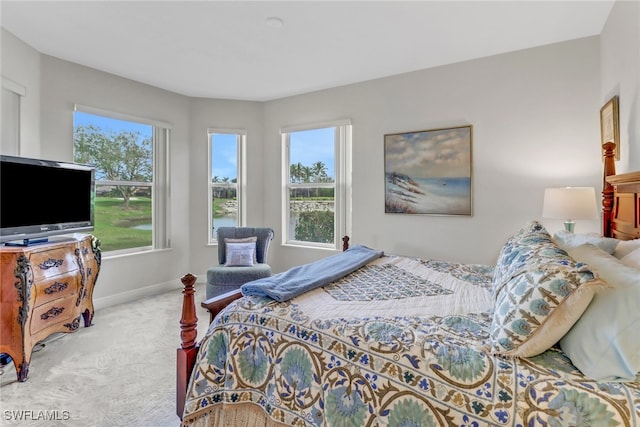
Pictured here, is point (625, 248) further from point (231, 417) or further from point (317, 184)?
point (317, 184)

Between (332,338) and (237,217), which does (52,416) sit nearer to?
(332,338)

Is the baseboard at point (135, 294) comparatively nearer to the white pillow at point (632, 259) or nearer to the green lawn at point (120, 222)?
the green lawn at point (120, 222)

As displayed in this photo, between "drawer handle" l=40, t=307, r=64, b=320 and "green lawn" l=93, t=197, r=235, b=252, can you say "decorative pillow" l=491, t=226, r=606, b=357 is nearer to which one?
"drawer handle" l=40, t=307, r=64, b=320

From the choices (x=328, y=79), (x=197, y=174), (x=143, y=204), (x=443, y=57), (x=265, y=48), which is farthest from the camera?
(x=197, y=174)

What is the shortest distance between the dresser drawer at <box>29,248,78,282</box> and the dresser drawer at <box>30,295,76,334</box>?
23 cm

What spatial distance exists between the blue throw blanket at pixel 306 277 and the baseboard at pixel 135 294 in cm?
268

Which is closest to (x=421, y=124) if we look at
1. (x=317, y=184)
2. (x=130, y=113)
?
(x=317, y=184)

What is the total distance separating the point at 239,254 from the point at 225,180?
146 centimetres

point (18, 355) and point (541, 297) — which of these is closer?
point (541, 297)

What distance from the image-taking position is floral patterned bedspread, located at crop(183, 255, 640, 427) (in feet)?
3.18

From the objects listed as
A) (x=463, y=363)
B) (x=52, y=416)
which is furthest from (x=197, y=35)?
(x=463, y=363)

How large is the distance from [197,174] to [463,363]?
4.31 meters

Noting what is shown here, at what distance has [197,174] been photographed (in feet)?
15.1

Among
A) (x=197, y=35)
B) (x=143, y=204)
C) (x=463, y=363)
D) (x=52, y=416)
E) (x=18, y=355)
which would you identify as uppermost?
(x=197, y=35)
